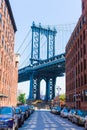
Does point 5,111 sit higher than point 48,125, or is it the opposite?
point 5,111

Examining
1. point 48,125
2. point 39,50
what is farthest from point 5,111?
point 39,50

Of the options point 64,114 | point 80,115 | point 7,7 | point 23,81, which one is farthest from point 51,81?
point 80,115

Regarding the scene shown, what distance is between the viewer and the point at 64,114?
1694 inches

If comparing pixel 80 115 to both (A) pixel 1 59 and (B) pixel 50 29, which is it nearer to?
(A) pixel 1 59

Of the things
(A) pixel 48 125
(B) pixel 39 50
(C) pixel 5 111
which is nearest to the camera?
(C) pixel 5 111

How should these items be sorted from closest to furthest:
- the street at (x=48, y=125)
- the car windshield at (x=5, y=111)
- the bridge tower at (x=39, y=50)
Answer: the car windshield at (x=5, y=111) → the street at (x=48, y=125) → the bridge tower at (x=39, y=50)

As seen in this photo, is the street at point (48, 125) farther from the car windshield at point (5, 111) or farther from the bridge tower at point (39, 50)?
the bridge tower at point (39, 50)

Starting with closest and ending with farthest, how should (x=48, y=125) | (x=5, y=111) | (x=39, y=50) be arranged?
(x=5, y=111), (x=48, y=125), (x=39, y=50)

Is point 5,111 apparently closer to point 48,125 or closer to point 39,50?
point 48,125

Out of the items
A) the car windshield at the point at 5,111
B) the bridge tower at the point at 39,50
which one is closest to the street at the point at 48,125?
the car windshield at the point at 5,111

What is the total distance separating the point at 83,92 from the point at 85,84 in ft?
7.03

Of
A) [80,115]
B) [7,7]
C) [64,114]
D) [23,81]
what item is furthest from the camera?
[23,81]

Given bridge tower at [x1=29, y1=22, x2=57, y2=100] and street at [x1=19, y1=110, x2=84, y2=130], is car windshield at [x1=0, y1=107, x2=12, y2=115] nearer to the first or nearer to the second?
street at [x1=19, y1=110, x2=84, y2=130]

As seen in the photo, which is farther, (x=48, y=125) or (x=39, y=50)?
(x=39, y=50)
